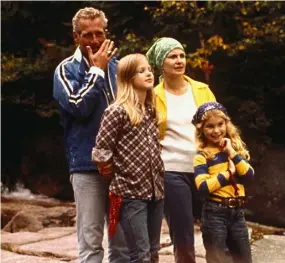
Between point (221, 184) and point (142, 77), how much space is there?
2.48 feet

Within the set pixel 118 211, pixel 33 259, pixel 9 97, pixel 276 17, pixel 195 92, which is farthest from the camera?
pixel 9 97

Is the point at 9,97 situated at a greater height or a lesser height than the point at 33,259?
greater

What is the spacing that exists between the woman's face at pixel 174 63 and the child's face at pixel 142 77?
1.17 feet

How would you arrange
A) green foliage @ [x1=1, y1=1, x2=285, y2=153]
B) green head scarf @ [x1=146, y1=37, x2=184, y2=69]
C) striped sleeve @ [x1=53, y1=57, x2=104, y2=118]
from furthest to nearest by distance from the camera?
green foliage @ [x1=1, y1=1, x2=285, y2=153] → green head scarf @ [x1=146, y1=37, x2=184, y2=69] → striped sleeve @ [x1=53, y1=57, x2=104, y2=118]

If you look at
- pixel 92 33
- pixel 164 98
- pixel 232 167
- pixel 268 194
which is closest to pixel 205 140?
pixel 232 167

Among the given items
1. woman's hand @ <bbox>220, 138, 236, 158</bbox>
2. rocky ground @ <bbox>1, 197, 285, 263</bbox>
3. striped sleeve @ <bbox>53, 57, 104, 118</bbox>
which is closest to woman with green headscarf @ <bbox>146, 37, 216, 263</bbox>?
woman's hand @ <bbox>220, 138, 236, 158</bbox>

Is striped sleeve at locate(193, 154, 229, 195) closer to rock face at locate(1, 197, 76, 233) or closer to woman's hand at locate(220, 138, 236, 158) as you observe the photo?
woman's hand at locate(220, 138, 236, 158)

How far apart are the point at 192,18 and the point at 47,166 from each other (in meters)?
3.74

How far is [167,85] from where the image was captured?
388 cm

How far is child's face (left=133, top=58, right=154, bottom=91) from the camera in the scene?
346 centimetres

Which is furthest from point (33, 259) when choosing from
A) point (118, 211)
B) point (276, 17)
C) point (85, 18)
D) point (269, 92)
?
point (276, 17)

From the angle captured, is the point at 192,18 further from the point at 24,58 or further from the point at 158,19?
the point at 24,58

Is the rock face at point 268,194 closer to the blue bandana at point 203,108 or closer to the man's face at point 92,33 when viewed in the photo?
the blue bandana at point 203,108

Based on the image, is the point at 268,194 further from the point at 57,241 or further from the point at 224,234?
the point at 224,234
